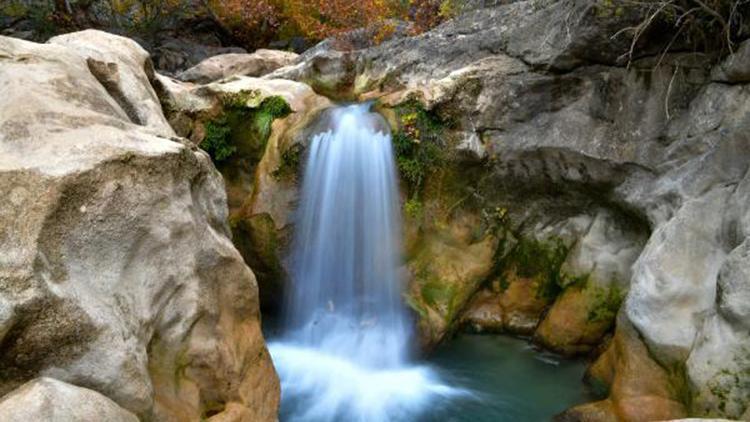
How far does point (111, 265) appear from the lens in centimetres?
369

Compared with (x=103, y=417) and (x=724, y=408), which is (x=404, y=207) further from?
(x=103, y=417)

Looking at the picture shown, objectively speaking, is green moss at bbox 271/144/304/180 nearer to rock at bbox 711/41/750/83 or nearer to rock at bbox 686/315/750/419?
rock at bbox 711/41/750/83

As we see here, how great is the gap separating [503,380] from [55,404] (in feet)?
17.3

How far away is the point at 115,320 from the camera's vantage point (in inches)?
139

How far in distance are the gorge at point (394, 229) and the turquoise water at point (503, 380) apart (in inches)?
1.4

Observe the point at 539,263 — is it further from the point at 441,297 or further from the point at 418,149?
the point at 418,149

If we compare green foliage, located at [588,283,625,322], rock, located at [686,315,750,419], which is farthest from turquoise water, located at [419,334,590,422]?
rock, located at [686,315,750,419]

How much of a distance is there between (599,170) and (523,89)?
143 centimetres

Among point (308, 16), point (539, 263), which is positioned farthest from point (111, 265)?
point (308, 16)

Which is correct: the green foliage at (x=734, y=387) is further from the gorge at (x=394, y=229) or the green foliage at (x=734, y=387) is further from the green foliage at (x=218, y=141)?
the green foliage at (x=218, y=141)

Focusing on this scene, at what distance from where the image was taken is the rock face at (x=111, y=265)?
3207 millimetres

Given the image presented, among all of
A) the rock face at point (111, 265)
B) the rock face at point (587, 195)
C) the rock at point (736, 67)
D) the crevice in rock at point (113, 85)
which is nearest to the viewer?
the rock face at point (111, 265)

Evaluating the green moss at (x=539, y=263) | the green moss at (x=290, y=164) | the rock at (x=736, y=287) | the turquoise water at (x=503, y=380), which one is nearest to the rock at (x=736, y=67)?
the rock at (x=736, y=287)

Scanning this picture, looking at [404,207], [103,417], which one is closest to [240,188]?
[404,207]
